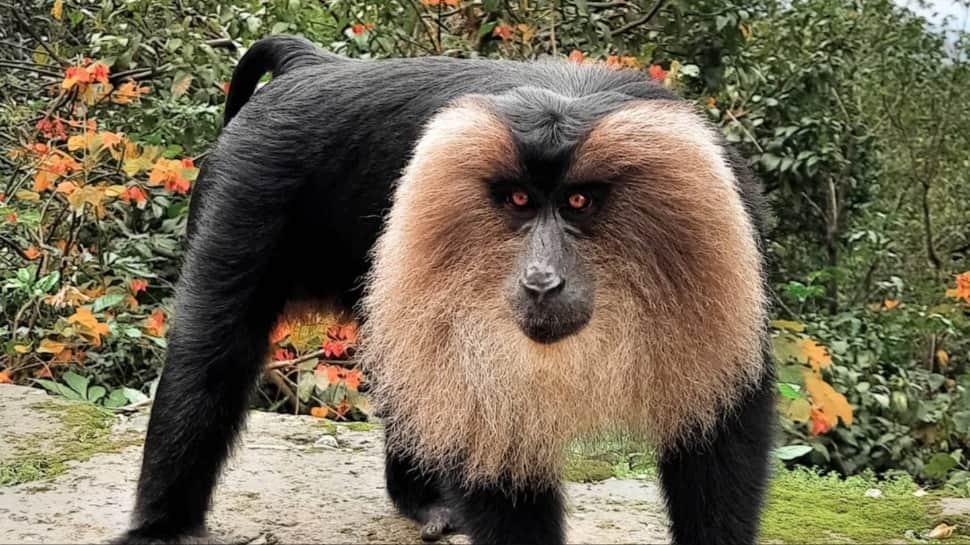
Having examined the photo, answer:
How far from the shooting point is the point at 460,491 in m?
2.72

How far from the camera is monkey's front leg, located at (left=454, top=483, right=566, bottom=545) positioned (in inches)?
105

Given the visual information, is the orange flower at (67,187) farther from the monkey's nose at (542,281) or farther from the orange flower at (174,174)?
the monkey's nose at (542,281)

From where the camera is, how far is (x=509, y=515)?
2688 mm

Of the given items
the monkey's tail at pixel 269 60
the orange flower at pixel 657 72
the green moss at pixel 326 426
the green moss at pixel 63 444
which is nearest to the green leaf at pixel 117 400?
the green moss at pixel 63 444

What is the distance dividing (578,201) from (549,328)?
0.26 metres

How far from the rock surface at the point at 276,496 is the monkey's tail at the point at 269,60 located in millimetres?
1105

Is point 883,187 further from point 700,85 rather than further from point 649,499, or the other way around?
point 649,499

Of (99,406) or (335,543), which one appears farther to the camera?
(99,406)

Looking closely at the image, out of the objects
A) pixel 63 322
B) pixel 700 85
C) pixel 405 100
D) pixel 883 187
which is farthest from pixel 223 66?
pixel 883 187

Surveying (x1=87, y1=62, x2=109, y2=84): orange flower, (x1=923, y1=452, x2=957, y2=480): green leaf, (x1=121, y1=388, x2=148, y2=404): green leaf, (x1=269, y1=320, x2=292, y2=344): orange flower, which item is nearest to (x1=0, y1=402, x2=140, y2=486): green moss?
(x1=121, y1=388, x2=148, y2=404): green leaf

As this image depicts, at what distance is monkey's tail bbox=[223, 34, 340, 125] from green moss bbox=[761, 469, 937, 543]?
1879 millimetres

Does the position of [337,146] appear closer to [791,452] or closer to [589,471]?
[589,471]

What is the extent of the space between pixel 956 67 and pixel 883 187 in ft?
3.03

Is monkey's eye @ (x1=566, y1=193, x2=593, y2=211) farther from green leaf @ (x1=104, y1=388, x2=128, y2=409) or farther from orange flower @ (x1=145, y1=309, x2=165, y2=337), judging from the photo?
green leaf @ (x1=104, y1=388, x2=128, y2=409)
